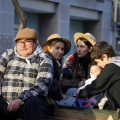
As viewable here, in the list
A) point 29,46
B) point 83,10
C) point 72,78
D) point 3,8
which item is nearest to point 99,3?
point 83,10

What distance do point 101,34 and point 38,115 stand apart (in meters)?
12.0

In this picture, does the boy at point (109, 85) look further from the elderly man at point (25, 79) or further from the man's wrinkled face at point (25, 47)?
the man's wrinkled face at point (25, 47)

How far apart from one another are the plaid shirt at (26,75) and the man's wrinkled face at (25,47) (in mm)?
46

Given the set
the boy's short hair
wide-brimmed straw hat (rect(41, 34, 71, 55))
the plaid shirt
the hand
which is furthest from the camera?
wide-brimmed straw hat (rect(41, 34, 71, 55))

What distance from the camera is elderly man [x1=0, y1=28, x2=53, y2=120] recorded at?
4188mm

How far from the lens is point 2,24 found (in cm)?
1121

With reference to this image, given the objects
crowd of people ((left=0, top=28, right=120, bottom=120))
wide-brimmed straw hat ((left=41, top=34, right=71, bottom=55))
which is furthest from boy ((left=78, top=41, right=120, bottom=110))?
wide-brimmed straw hat ((left=41, top=34, right=71, bottom=55))

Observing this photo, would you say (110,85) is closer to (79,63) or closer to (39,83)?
(39,83)

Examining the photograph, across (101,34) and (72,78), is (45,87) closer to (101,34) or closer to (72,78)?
(72,78)

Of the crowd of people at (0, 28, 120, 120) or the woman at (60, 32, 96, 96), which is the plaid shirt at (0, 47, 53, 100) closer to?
the crowd of people at (0, 28, 120, 120)

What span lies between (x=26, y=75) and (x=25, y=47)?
1.08ft

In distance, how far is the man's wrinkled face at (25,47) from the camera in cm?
455

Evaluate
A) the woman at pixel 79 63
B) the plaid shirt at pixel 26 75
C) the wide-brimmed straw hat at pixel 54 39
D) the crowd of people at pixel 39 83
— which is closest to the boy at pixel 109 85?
the crowd of people at pixel 39 83

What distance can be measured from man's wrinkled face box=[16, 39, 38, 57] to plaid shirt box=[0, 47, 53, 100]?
46 mm
